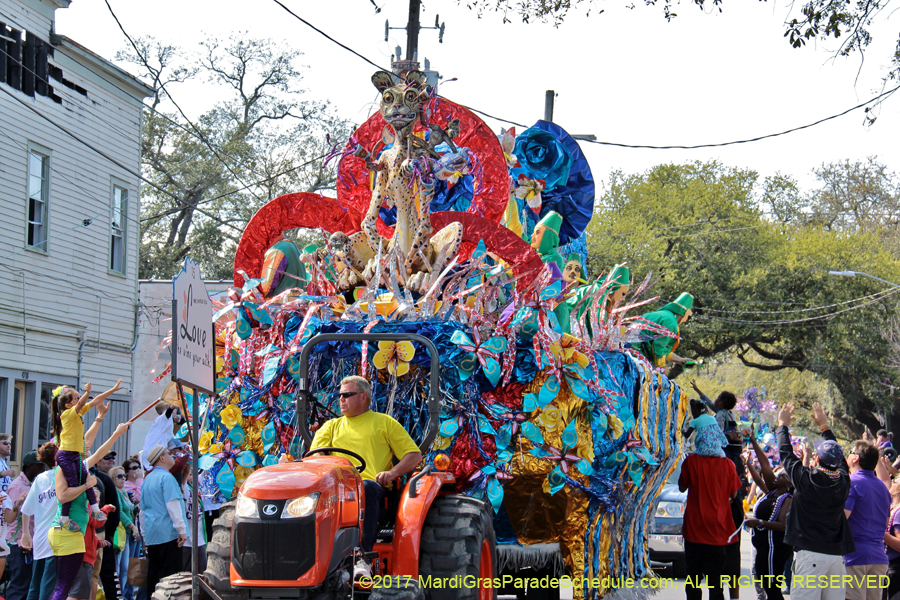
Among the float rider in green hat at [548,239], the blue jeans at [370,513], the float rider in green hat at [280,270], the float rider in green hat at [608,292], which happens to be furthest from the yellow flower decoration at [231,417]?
the float rider in green hat at [548,239]

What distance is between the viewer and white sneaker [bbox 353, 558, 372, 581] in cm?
608

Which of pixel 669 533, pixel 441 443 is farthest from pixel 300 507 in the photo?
pixel 669 533

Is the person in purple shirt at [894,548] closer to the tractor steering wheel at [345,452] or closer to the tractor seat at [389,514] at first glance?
the tractor seat at [389,514]

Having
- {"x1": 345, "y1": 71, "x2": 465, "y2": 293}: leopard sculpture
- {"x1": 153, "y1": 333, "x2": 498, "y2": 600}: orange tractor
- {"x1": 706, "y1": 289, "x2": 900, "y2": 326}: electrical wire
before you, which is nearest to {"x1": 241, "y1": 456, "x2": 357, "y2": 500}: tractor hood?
{"x1": 153, "y1": 333, "x2": 498, "y2": 600}: orange tractor

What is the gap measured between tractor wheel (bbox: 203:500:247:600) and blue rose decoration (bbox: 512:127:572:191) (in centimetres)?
635

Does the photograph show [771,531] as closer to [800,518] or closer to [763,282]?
[800,518]

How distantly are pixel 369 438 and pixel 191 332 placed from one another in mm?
1522

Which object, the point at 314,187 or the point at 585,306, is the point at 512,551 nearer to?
the point at 585,306

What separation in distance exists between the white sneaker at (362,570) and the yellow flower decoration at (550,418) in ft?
6.92

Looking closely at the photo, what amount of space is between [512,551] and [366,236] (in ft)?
9.94

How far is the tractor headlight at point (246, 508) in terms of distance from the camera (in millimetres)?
5504

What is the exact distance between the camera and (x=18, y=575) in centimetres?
898

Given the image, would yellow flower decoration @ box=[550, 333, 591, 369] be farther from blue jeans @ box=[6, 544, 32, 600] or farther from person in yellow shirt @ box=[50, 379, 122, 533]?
A: blue jeans @ box=[6, 544, 32, 600]

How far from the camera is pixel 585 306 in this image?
9.56m
